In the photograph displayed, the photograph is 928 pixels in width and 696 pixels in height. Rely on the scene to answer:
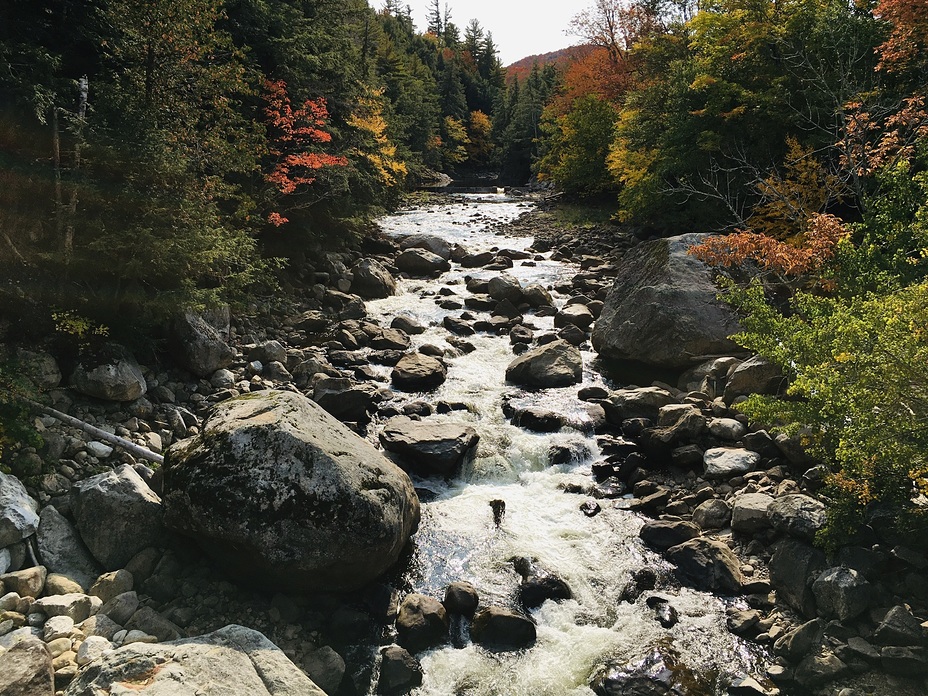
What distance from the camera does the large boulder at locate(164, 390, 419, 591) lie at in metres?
6.80

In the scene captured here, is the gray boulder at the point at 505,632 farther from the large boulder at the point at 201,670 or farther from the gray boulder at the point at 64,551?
the gray boulder at the point at 64,551

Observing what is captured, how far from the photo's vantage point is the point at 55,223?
9.21 metres

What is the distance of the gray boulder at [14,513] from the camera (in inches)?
250

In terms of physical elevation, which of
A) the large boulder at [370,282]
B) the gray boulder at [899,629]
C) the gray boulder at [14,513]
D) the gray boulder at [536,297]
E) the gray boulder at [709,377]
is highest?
the large boulder at [370,282]

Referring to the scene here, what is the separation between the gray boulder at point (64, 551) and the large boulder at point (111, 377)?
2327 millimetres

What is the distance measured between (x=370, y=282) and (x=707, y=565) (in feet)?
48.1

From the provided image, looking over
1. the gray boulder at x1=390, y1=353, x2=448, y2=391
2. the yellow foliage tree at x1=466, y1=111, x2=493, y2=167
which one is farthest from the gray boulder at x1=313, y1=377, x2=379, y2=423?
the yellow foliage tree at x1=466, y1=111, x2=493, y2=167

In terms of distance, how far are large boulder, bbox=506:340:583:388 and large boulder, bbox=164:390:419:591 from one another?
6.84 m

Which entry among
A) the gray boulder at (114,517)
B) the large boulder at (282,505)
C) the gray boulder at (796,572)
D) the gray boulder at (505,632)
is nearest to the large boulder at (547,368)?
the gray boulder at (796,572)

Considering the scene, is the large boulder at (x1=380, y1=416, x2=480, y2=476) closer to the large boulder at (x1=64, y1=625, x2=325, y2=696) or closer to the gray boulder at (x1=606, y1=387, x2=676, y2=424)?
the gray boulder at (x1=606, y1=387, x2=676, y2=424)

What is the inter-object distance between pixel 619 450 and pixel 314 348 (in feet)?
26.4

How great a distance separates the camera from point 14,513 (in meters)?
6.44

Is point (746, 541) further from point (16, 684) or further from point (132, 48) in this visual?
point (132, 48)

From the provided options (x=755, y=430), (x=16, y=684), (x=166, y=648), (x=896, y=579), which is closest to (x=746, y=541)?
(x=896, y=579)
